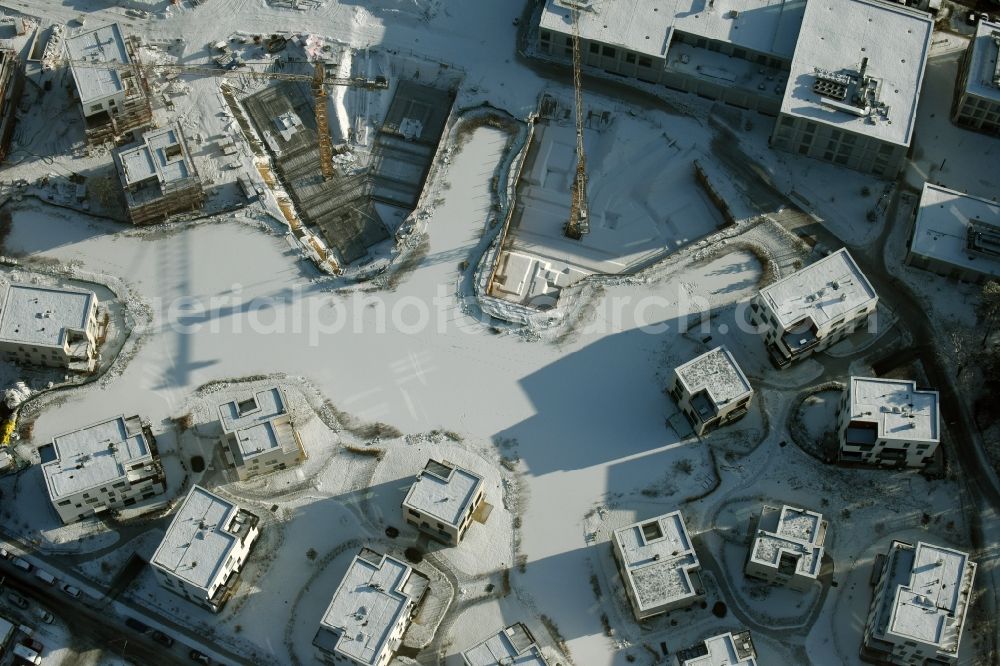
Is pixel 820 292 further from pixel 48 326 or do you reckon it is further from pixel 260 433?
pixel 48 326

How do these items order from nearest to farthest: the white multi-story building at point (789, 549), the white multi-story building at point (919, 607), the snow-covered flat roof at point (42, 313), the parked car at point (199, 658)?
the white multi-story building at point (919, 607), the white multi-story building at point (789, 549), the parked car at point (199, 658), the snow-covered flat roof at point (42, 313)

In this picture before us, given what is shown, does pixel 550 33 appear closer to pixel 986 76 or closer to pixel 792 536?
pixel 986 76

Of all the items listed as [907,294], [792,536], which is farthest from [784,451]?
[907,294]

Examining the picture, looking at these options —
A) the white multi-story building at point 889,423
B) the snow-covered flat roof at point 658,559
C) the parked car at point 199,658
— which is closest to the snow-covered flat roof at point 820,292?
the white multi-story building at point 889,423

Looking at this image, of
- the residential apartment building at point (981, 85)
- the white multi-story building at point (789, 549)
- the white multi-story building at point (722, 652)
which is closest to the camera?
the white multi-story building at point (722, 652)

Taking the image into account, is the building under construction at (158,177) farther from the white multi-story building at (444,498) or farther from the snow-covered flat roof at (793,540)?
the snow-covered flat roof at (793,540)

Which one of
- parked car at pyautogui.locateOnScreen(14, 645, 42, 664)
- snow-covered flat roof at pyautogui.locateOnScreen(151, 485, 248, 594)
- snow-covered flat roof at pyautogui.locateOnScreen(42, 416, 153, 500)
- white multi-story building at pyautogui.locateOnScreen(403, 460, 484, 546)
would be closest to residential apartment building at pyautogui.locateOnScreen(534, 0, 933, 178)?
white multi-story building at pyautogui.locateOnScreen(403, 460, 484, 546)

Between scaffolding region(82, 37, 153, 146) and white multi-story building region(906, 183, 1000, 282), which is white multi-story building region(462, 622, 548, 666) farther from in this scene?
scaffolding region(82, 37, 153, 146)
